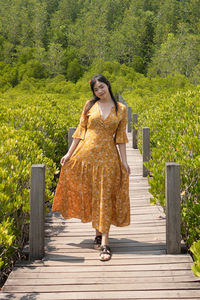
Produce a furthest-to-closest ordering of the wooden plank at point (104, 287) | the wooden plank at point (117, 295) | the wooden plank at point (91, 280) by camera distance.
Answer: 1. the wooden plank at point (91, 280)
2. the wooden plank at point (104, 287)
3. the wooden plank at point (117, 295)

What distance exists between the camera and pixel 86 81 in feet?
164

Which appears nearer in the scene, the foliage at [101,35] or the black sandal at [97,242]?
the black sandal at [97,242]

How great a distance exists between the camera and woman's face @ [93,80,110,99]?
12.3ft

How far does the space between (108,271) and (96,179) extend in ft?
2.90

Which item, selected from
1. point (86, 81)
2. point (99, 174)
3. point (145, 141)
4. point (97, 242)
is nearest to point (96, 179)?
point (99, 174)

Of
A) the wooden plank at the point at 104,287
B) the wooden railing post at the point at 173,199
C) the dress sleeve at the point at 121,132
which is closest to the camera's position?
the wooden plank at the point at 104,287

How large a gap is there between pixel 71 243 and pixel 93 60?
6754 centimetres

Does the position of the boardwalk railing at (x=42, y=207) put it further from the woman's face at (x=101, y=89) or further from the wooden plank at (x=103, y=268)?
the woman's face at (x=101, y=89)

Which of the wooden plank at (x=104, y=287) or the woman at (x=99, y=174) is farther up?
the woman at (x=99, y=174)

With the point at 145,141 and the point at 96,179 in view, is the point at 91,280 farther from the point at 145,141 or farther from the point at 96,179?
the point at 145,141

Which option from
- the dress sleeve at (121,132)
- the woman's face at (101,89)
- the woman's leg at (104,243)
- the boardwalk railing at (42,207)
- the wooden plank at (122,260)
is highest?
the woman's face at (101,89)

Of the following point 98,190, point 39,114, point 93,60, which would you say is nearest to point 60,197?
point 98,190

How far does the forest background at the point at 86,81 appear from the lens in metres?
3.83

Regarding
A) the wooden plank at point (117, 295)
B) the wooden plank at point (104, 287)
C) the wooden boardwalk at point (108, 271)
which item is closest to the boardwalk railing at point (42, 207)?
the wooden boardwalk at point (108, 271)
